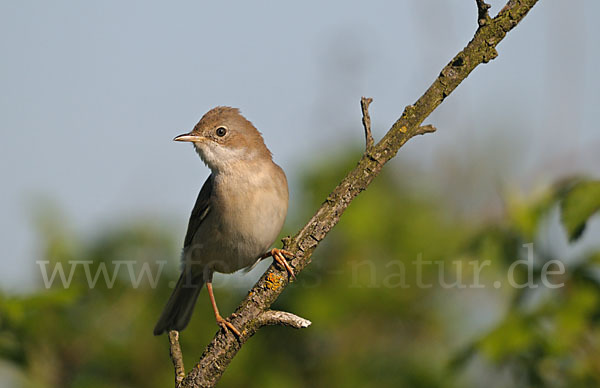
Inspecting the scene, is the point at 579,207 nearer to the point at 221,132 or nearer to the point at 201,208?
the point at 221,132

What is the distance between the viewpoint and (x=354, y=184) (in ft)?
9.38

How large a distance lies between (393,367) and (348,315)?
0.66 meters

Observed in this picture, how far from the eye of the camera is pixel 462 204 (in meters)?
7.63

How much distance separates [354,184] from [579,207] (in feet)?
3.70

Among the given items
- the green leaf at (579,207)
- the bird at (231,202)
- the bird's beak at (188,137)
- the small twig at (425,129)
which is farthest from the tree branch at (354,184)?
the bird's beak at (188,137)

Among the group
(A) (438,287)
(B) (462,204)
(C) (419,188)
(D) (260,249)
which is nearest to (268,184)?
(D) (260,249)

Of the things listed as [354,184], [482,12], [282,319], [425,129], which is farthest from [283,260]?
[482,12]

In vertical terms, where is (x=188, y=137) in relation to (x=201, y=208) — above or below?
above

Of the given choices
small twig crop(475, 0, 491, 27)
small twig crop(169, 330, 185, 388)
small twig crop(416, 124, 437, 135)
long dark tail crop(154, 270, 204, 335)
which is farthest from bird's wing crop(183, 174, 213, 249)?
small twig crop(475, 0, 491, 27)

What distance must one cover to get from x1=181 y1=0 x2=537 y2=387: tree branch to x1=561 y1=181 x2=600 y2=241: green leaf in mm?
823

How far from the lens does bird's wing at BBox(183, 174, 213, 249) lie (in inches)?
203

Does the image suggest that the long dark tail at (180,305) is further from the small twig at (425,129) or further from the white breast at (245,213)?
the small twig at (425,129)

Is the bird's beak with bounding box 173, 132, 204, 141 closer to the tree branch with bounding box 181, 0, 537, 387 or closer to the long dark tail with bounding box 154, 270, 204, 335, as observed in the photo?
the long dark tail with bounding box 154, 270, 204, 335

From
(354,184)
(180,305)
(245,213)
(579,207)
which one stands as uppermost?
(579,207)
